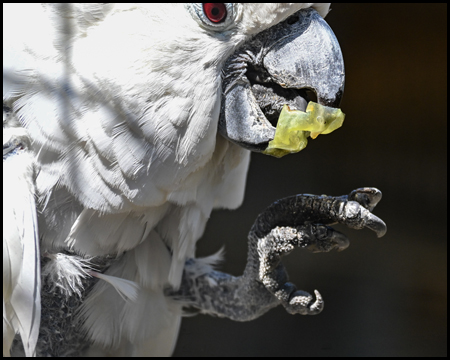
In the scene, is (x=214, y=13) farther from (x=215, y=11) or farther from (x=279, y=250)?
(x=279, y=250)

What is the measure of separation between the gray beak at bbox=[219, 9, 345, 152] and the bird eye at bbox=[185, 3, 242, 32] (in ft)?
0.21

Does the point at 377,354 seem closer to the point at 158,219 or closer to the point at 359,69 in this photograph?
the point at 359,69

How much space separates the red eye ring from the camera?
88 cm

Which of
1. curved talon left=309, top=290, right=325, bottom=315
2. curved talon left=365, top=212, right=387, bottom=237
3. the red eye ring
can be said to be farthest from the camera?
curved talon left=309, top=290, right=325, bottom=315

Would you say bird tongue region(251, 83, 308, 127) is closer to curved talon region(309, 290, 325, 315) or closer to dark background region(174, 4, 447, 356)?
curved talon region(309, 290, 325, 315)

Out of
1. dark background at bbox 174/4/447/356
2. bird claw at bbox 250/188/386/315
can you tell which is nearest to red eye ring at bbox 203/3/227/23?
bird claw at bbox 250/188/386/315

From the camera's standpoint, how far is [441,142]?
6.52 ft

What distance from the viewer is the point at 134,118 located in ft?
2.94

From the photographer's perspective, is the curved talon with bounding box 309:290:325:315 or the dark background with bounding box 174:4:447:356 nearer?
the curved talon with bounding box 309:290:325:315

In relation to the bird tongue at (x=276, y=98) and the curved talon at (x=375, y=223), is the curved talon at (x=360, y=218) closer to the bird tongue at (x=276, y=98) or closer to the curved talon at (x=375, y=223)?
the curved talon at (x=375, y=223)

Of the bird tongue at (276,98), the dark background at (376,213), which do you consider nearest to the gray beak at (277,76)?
the bird tongue at (276,98)

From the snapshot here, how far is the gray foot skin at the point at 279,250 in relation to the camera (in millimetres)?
1007

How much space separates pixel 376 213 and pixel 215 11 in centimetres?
138

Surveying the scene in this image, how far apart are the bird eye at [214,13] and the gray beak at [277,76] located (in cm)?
6
